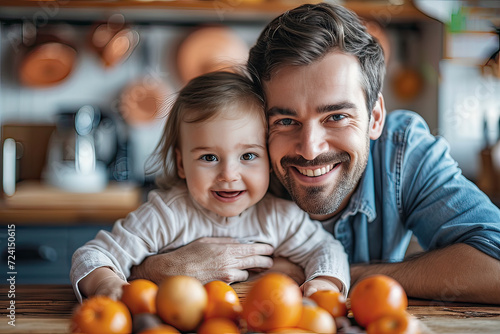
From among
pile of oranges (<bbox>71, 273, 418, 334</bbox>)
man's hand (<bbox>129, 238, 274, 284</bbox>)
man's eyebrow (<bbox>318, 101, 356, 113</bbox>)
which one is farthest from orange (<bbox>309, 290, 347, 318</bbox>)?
man's eyebrow (<bbox>318, 101, 356, 113</bbox>)

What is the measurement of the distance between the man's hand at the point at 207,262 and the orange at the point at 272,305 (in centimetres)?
39

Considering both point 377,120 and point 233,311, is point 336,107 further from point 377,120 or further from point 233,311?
point 233,311

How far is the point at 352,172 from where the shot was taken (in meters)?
1.21

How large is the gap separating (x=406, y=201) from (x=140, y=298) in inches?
30.1

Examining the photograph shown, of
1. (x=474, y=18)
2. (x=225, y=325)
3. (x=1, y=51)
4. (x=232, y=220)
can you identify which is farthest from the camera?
(x=1, y=51)

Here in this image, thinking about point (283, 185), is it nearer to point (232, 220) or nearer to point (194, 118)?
point (232, 220)

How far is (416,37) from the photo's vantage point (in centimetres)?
303

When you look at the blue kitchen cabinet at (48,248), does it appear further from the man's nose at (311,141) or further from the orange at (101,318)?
the orange at (101,318)

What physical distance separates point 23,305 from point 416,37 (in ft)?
8.70

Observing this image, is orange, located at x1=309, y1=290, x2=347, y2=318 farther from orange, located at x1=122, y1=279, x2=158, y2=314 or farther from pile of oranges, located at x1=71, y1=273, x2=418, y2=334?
orange, located at x1=122, y1=279, x2=158, y2=314

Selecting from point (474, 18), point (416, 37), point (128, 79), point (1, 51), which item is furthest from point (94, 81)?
point (474, 18)

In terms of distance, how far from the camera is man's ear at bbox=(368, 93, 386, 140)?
129 cm

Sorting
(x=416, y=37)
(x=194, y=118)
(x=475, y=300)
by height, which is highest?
(x=416, y=37)

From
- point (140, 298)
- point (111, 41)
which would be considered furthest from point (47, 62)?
point (140, 298)
